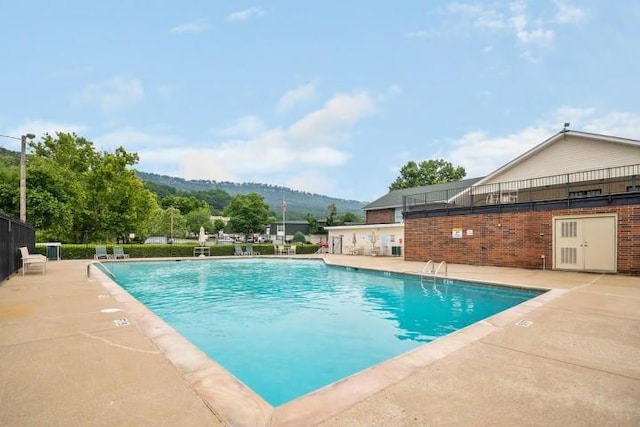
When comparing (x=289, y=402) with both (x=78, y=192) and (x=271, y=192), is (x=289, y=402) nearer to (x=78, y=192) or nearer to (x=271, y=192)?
(x=78, y=192)

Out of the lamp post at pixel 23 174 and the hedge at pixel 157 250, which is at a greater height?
the lamp post at pixel 23 174

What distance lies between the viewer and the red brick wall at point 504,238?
Result: 11.4 meters

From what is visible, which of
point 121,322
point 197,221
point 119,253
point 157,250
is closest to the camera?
point 121,322

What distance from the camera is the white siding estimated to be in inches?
593

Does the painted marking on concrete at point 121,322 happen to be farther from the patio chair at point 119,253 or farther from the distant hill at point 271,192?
the distant hill at point 271,192

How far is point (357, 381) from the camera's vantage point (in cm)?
314

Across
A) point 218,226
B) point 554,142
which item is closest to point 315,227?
point 554,142

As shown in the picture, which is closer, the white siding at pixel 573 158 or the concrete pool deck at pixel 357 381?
the concrete pool deck at pixel 357 381

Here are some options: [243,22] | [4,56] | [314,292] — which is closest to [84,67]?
[4,56]

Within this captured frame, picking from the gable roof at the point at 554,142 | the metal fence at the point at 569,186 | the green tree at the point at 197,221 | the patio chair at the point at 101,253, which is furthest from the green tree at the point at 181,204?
the gable roof at the point at 554,142

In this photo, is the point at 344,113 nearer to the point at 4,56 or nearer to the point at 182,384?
the point at 4,56

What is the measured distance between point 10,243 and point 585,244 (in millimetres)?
19155

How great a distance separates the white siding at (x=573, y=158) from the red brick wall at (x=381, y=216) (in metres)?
10.4

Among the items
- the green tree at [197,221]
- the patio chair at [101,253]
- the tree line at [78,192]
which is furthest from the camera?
the green tree at [197,221]
